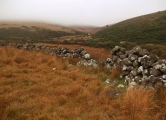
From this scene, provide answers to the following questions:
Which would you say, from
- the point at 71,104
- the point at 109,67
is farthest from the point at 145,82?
the point at 109,67

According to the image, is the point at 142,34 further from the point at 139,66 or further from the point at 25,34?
the point at 25,34

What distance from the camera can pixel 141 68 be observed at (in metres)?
7.30

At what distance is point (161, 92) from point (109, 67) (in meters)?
4.55

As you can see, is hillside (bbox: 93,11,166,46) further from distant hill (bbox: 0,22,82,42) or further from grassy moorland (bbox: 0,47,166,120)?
grassy moorland (bbox: 0,47,166,120)

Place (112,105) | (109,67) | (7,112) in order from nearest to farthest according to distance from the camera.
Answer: (7,112), (112,105), (109,67)

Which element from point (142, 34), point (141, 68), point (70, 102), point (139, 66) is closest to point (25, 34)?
point (142, 34)

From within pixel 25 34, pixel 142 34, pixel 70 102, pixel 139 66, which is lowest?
pixel 25 34

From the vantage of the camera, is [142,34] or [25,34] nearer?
[142,34]

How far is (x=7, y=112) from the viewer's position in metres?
4.31

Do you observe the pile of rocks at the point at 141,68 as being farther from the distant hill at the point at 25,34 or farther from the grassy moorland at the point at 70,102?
the distant hill at the point at 25,34

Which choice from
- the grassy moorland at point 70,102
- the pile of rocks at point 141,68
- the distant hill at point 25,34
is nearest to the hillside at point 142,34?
the distant hill at point 25,34

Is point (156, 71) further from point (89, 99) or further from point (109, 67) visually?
point (109, 67)

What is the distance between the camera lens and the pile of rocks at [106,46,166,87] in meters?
6.30

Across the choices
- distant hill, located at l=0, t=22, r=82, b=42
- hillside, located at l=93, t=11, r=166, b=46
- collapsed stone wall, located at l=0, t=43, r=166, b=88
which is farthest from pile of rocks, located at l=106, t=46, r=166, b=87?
distant hill, located at l=0, t=22, r=82, b=42
